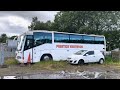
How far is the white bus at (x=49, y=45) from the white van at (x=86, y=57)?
48cm

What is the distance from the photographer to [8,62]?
12266mm

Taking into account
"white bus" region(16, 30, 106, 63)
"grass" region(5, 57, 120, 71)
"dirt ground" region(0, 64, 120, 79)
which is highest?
"white bus" region(16, 30, 106, 63)

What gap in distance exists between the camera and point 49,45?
12.3 meters

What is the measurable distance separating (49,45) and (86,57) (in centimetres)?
223

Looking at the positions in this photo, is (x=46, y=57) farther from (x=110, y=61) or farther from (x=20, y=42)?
(x=110, y=61)

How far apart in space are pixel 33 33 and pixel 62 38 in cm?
190

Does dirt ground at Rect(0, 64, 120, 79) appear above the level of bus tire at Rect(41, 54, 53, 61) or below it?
below

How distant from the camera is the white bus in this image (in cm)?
1171

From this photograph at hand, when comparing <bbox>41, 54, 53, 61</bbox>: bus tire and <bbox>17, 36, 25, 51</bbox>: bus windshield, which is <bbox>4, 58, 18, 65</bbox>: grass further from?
<bbox>41, 54, 53, 61</bbox>: bus tire

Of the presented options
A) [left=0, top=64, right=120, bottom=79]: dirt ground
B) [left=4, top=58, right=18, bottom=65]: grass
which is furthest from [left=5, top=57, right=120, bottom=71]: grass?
[left=0, top=64, right=120, bottom=79]: dirt ground

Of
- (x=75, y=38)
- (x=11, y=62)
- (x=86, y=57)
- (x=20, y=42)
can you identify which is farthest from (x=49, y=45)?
(x=11, y=62)

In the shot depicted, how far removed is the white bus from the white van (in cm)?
48
